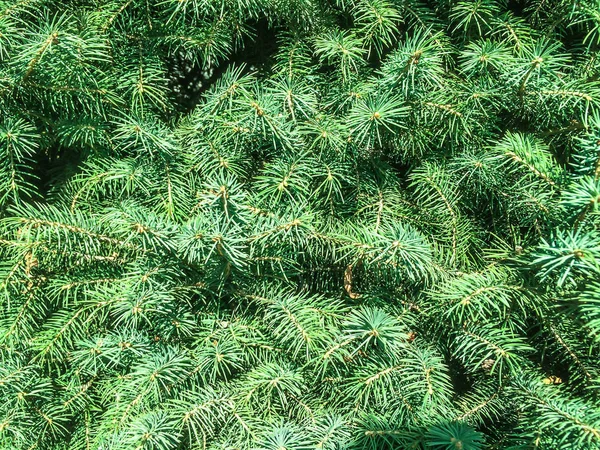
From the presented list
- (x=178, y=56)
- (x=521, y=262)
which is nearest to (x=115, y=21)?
(x=178, y=56)

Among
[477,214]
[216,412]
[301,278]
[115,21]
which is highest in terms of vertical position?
[115,21]

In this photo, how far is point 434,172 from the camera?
848 mm

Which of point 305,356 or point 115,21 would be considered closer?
point 305,356

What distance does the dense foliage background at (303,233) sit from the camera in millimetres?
737

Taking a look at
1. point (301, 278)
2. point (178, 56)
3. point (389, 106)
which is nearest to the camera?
point (389, 106)

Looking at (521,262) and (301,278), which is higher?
(521,262)

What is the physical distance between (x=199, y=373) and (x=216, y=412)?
61 millimetres

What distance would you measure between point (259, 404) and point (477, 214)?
Answer: 0.47 metres

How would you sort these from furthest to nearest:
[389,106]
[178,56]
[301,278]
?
[178,56]
[301,278]
[389,106]

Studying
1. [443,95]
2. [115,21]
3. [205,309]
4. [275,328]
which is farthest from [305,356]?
[115,21]

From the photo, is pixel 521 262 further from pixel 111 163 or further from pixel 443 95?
pixel 111 163

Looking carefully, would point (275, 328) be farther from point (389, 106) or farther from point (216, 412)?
point (389, 106)

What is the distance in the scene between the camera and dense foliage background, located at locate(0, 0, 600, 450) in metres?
0.74

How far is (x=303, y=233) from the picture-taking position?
2.52ft
